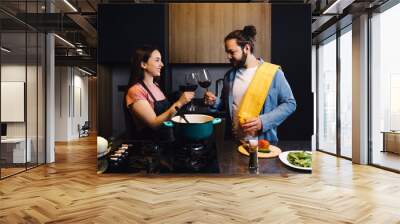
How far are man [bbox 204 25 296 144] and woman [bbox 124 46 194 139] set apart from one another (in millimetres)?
605

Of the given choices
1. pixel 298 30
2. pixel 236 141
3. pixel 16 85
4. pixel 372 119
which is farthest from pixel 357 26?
pixel 16 85

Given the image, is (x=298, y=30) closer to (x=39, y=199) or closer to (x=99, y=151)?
(x=99, y=151)

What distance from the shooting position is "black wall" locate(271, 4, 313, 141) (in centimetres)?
500

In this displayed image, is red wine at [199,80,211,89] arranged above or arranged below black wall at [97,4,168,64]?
below

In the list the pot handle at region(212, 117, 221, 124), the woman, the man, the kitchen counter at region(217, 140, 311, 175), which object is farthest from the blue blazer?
A: the woman

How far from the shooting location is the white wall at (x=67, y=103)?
13.1 meters

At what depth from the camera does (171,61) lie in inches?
194

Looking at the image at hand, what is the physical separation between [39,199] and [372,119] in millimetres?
5634

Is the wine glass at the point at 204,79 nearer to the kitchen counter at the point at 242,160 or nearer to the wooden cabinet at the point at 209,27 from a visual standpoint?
the wooden cabinet at the point at 209,27

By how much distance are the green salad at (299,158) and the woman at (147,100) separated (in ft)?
5.33

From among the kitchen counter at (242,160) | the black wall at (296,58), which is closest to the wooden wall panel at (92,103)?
the kitchen counter at (242,160)

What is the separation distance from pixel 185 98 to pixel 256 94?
97 centimetres

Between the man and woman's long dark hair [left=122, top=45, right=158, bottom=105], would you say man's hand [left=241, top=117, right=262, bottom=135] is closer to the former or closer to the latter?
the man

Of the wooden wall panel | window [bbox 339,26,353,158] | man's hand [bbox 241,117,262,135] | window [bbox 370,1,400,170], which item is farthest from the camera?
the wooden wall panel
